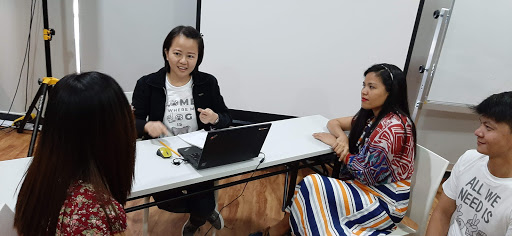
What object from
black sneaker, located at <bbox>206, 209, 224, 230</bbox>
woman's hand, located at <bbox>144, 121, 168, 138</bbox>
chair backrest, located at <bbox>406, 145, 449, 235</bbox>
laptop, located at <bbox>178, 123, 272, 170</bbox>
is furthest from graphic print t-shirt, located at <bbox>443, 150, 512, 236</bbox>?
woman's hand, located at <bbox>144, 121, 168, 138</bbox>

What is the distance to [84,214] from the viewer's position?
2.57 feet

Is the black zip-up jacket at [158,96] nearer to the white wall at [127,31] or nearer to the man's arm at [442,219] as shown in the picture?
the man's arm at [442,219]

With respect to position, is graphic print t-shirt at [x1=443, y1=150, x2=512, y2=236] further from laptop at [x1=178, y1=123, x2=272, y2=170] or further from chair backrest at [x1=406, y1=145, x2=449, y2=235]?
laptop at [x1=178, y1=123, x2=272, y2=170]

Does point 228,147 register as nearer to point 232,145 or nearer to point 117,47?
point 232,145

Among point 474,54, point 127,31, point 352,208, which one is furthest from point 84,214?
point 474,54

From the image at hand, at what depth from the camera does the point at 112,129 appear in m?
0.79

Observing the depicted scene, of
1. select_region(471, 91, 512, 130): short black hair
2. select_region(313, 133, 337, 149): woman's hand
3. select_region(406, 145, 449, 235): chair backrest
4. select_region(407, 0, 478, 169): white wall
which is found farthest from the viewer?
select_region(407, 0, 478, 169): white wall

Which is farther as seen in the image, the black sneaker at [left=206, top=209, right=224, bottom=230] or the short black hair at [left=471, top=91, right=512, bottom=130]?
the black sneaker at [left=206, top=209, right=224, bottom=230]

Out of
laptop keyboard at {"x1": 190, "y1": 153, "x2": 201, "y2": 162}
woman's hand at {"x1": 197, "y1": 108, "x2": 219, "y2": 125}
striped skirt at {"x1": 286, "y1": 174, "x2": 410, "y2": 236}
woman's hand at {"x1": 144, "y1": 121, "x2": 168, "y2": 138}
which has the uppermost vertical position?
woman's hand at {"x1": 197, "y1": 108, "x2": 219, "y2": 125}

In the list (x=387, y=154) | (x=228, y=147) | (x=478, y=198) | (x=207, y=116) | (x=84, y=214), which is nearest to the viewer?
(x=84, y=214)

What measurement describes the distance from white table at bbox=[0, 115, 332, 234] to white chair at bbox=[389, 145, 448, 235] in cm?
43

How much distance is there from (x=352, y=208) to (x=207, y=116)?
2.67ft

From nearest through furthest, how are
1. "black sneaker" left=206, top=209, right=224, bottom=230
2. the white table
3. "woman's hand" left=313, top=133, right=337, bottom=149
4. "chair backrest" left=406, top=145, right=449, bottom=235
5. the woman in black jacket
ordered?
the white table → "chair backrest" left=406, top=145, right=449, bottom=235 → the woman in black jacket → "woman's hand" left=313, top=133, right=337, bottom=149 → "black sneaker" left=206, top=209, right=224, bottom=230

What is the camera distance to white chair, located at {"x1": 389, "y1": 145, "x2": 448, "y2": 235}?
5.05ft
